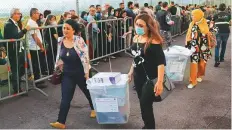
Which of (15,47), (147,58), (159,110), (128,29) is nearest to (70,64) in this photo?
(147,58)

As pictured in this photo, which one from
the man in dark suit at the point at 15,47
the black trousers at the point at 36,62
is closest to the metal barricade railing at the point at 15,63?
the man in dark suit at the point at 15,47

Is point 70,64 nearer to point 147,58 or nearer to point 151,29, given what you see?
point 147,58

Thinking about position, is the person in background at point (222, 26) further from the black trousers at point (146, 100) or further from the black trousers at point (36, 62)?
the black trousers at point (146, 100)

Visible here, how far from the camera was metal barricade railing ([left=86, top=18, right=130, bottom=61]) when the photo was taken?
9078 mm

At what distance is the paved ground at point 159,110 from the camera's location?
4.90m

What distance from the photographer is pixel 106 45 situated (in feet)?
32.2

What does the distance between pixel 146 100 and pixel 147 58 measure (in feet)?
1.64

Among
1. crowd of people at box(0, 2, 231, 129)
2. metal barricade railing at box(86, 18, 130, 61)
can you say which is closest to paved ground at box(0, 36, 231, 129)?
crowd of people at box(0, 2, 231, 129)

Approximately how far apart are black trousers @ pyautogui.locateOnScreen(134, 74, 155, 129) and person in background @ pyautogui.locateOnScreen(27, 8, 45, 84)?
11.1ft

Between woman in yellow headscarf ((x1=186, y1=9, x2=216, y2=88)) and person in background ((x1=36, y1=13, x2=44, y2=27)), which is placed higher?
person in background ((x1=36, y1=13, x2=44, y2=27))

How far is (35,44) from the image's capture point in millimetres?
6887

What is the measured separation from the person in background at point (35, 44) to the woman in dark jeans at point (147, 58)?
3331mm

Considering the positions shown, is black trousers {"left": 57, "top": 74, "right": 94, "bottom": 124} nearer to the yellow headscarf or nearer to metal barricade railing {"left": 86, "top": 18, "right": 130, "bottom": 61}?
the yellow headscarf

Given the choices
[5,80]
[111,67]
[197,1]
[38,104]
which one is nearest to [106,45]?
[111,67]
